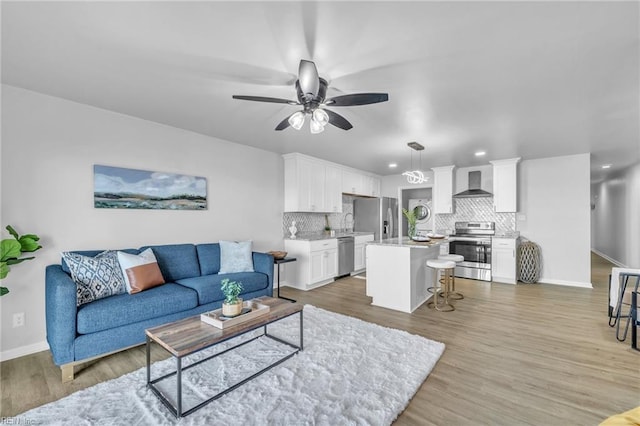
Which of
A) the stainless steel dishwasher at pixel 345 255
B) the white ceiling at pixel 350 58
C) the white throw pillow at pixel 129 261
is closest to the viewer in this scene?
the white ceiling at pixel 350 58

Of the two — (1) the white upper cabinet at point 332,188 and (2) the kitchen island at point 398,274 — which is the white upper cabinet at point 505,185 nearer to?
(2) the kitchen island at point 398,274

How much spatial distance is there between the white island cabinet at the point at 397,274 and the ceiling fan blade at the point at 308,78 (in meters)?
2.43

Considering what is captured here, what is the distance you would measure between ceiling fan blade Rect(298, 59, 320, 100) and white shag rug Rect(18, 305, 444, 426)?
2196mm

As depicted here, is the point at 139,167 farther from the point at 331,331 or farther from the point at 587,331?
the point at 587,331

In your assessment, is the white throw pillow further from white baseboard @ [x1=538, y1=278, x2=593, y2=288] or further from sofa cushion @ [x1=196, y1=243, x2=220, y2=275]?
white baseboard @ [x1=538, y1=278, x2=593, y2=288]

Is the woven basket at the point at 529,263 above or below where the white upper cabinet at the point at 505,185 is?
below

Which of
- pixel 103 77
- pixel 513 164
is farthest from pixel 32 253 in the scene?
pixel 513 164

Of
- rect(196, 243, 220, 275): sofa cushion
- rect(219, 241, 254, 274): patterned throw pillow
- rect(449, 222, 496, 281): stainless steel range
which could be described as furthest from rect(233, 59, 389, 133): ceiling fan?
rect(449, 222, 496, 281): stainless steel range

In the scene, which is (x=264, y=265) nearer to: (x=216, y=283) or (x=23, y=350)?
(x=216, y=283)

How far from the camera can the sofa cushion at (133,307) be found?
2291mm

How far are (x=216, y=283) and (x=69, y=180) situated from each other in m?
1.84

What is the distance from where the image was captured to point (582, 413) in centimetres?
182

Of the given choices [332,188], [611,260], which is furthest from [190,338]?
[611,260]

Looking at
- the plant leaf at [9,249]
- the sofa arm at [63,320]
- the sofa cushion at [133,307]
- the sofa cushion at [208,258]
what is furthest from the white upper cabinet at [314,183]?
the plant leaf at [9,249]
